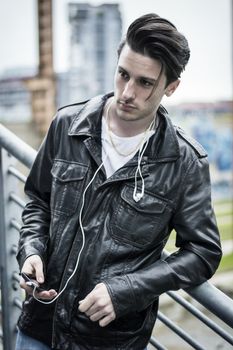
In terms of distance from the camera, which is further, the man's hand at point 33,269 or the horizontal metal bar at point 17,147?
the horizontal metal bar at point 17,147

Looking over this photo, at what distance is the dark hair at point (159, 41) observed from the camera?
1.19m

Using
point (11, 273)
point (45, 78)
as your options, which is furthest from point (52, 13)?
point (11, 273)

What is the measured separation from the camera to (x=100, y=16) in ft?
38.1

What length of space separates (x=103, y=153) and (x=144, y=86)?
217mm

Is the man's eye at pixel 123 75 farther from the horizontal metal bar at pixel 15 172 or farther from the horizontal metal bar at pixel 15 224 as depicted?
the horizontal metal bar at pixel 15 224

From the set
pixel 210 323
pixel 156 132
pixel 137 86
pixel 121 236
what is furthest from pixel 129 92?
pixel 210 323

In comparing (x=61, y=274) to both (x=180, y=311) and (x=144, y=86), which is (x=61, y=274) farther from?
(x=180, y=311)

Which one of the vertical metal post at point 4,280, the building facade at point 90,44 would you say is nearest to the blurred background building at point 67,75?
the building facade at point 90,44

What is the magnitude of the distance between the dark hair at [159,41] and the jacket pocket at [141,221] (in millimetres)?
356

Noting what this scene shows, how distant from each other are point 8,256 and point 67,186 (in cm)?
65

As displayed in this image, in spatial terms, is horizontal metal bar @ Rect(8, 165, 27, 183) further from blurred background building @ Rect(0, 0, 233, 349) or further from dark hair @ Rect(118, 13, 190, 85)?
blurred background building @ Rect(0, 0, 233, 349)

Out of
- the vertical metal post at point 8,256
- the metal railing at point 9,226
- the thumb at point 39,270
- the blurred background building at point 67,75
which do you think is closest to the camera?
the thumb at point 39,270

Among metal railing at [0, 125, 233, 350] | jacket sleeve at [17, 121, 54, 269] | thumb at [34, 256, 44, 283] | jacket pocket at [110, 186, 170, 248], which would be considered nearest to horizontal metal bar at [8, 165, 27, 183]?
metal railing at [0, 125, 233, 350]

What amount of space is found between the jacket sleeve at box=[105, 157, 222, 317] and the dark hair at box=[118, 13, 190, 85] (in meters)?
0.28
